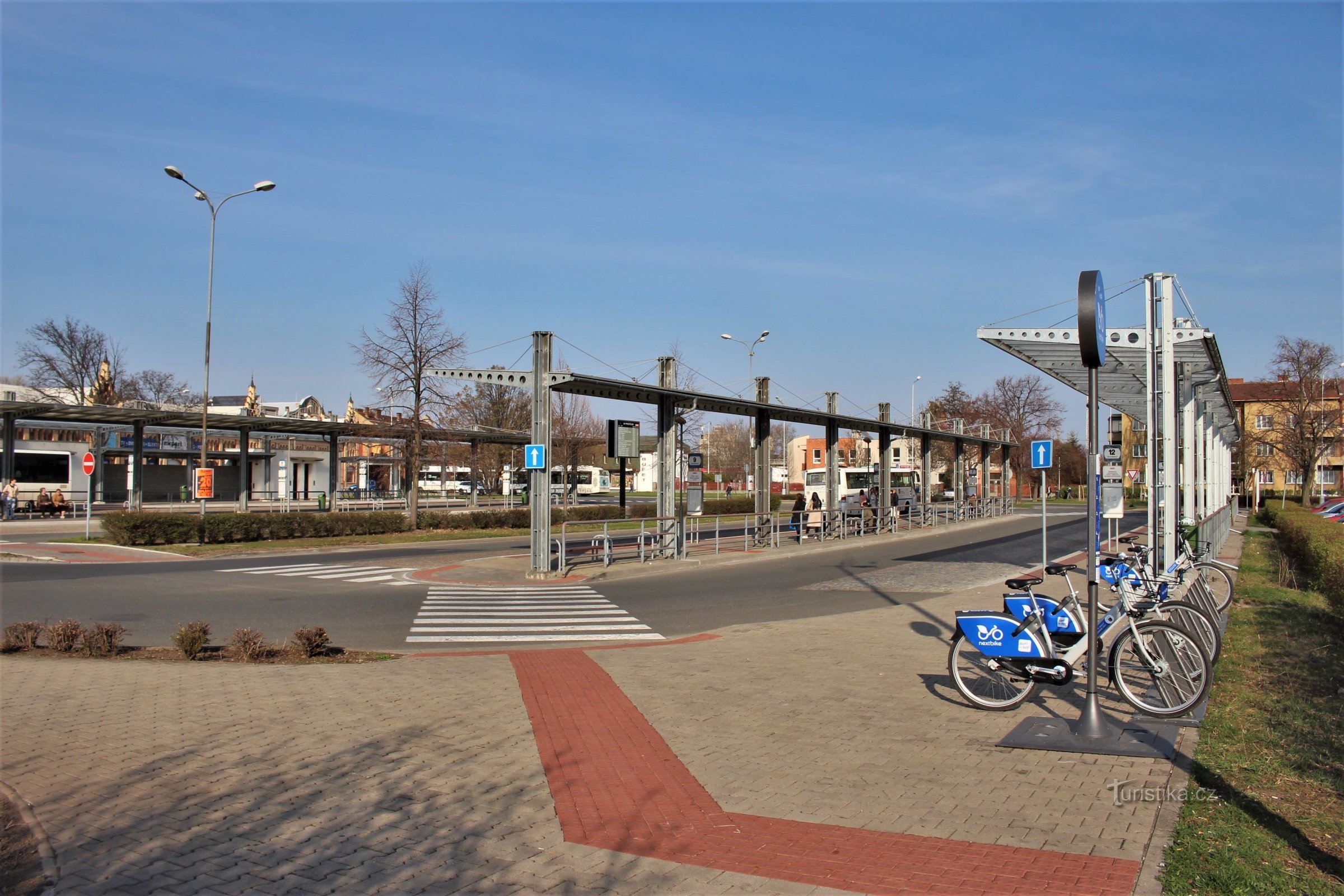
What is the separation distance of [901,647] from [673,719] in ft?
14.5

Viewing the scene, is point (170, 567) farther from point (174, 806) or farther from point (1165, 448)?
point (1165, 448)

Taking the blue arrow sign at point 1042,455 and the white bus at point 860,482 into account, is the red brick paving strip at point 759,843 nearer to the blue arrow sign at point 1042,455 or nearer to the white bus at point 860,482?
the blue arrow sign at point 1042,455

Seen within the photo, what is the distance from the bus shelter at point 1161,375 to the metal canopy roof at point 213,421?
26142 mm

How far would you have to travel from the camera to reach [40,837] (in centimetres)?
496

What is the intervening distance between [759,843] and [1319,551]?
14171 mm

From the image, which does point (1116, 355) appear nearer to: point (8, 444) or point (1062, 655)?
point (1062, 655)

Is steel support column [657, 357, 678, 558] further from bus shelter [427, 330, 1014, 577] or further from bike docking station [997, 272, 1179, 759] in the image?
bike docking station [997, 272, 1179, 759]

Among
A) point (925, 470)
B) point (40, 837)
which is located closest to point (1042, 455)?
point (40, 837)

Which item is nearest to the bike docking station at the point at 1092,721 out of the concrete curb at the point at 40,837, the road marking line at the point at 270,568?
the concrete curb at the point at 40,837

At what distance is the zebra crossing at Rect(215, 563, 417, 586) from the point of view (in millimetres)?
19719

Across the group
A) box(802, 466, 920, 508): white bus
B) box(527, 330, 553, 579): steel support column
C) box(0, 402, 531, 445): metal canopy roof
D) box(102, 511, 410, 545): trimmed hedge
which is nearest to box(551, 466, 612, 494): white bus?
box(802, 466, 920, 508): white bus

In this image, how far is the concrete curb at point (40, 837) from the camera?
4453 millimetres

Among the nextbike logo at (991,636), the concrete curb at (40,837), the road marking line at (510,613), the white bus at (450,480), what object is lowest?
the road marking line at (510,613)

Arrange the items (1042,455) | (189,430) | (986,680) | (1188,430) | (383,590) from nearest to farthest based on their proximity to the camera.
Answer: (986,680)
(1042,455)
(1188,430)
(383,590)
(189,430)
